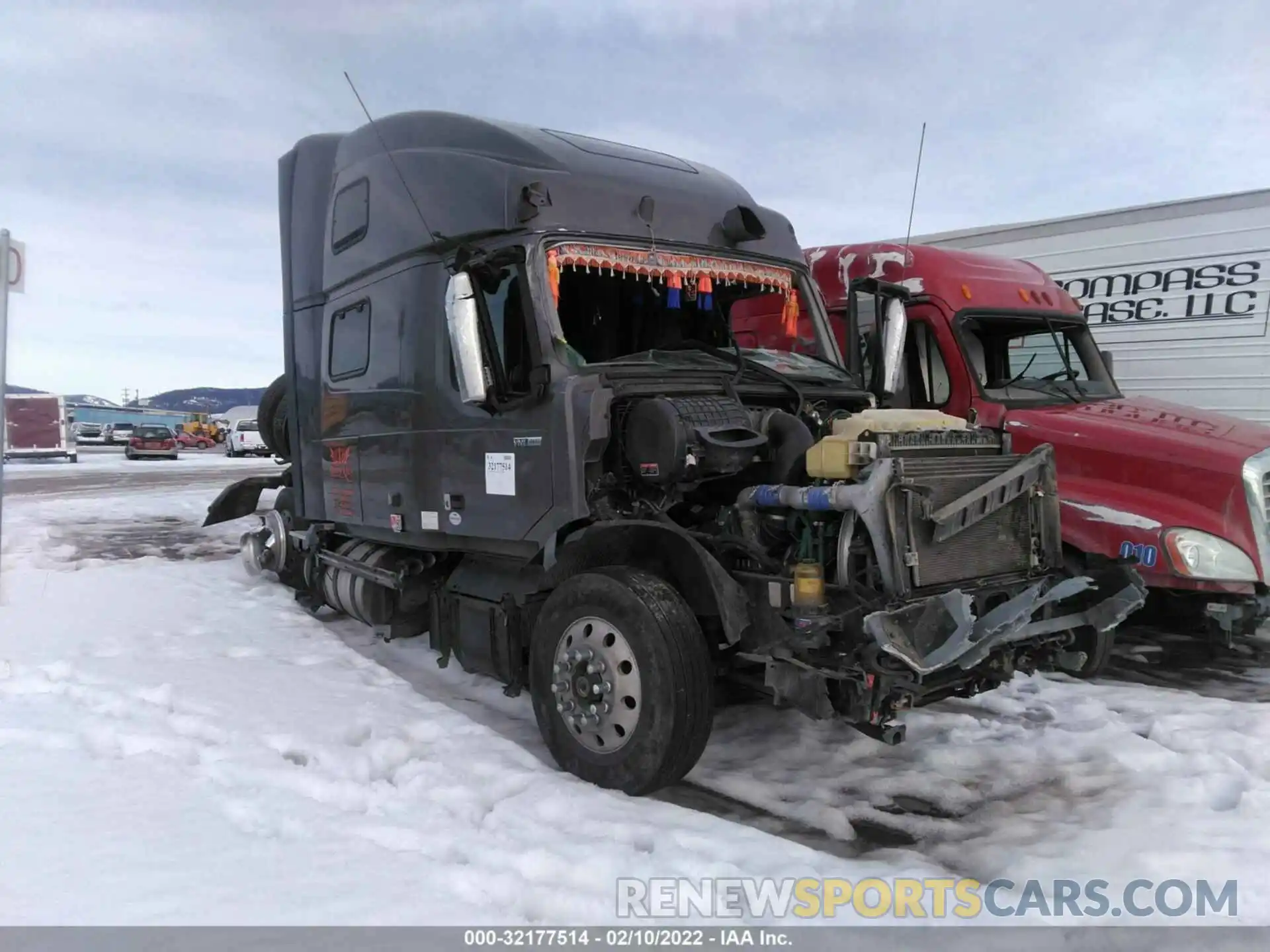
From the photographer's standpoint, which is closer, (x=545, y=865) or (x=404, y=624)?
(x=545, y=865)

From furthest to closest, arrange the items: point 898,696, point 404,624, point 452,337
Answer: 1. point 404,624
2. point 452,337
3. point 898,696

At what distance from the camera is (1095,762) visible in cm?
430

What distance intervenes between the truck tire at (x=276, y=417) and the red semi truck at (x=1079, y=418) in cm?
496

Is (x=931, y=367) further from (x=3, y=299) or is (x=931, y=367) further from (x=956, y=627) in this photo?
(x=3, y=299)

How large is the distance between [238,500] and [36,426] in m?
30.9

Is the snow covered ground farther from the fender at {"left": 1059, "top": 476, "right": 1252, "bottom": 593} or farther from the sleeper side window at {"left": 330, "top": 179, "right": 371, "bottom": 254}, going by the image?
the sleeper side window at {"left": 330, "top": 179, "right": 371, "bottom": 254}

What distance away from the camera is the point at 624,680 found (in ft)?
12.5

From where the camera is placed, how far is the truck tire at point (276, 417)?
8.35 m

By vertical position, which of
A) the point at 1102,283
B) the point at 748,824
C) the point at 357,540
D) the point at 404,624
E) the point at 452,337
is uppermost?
the point at 1102,283

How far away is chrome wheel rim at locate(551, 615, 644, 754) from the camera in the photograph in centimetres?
379

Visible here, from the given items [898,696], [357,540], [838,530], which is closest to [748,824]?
[898,696]

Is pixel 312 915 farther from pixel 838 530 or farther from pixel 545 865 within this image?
pixel 838 530

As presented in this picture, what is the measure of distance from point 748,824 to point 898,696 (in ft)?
2.76

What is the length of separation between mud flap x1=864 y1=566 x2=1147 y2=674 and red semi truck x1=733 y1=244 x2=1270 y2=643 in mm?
998
